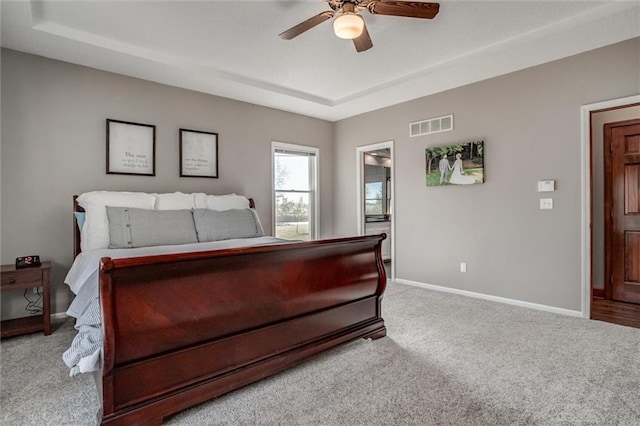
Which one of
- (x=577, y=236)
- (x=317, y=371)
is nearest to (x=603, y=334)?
(x=577, y=236)

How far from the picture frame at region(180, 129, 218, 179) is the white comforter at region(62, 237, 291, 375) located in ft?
4.33

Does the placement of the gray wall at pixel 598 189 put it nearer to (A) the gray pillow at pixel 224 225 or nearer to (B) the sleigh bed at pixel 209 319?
(B) the sleigh bed at pixel 209 319

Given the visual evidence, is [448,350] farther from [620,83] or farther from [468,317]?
[620,83]

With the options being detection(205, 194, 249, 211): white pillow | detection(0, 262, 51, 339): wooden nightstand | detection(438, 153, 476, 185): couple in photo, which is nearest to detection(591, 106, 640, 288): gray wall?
detection(438, 153, 476, 185): couple in photo

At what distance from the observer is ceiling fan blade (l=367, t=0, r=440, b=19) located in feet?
7.43

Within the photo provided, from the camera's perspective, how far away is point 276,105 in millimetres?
4988

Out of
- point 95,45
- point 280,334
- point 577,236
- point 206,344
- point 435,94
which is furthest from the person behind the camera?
point 435,94

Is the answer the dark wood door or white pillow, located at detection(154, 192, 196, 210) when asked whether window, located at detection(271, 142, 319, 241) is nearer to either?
white pillow, located at detection(154, 192, 196, 210)

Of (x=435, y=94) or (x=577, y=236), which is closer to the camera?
(x=577, y=236)

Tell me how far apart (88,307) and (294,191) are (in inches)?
147

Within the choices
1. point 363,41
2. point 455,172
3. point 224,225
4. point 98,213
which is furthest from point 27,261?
point 455,172

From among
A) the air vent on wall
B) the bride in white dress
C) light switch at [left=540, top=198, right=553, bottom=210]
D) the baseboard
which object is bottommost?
the baseboard

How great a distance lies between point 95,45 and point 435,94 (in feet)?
12.8

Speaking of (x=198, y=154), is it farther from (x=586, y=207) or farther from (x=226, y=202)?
(x=586, y=207)
